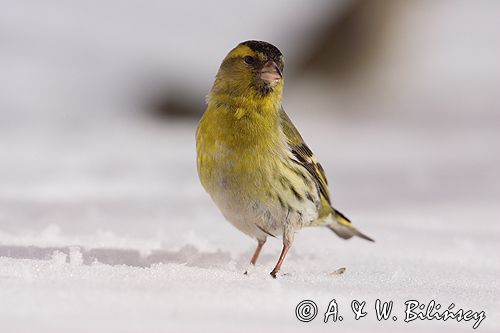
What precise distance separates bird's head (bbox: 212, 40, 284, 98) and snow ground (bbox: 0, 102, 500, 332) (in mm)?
777

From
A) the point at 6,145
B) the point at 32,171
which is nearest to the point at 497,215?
the point at 32,171

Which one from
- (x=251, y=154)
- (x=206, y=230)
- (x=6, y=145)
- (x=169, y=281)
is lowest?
(x=6, y=145)

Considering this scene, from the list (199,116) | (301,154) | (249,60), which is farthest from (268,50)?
(199,116)

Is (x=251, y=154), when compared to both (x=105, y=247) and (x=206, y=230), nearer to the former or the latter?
(x=105, y=247)

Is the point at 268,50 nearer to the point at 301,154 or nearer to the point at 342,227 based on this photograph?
the point at 301,154

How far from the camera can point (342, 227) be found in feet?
A: 14.8

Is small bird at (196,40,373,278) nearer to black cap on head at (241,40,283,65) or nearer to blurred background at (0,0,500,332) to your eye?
black cap on head at (241,40,283,65)

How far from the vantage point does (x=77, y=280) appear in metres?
2.92

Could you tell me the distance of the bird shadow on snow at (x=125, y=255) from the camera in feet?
11.7

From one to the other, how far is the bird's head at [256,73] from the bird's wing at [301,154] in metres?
0.15

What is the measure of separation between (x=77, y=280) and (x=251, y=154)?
101 centimetres

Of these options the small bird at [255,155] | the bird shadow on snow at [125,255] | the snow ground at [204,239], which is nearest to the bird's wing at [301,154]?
the small bird at [255,155]

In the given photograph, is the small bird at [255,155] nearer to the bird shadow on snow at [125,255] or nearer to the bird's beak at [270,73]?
→ the bird's beak at [270,73]

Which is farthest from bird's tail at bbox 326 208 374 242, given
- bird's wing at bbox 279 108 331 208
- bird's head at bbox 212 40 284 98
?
bird's head at bbox 212 40 284 98
